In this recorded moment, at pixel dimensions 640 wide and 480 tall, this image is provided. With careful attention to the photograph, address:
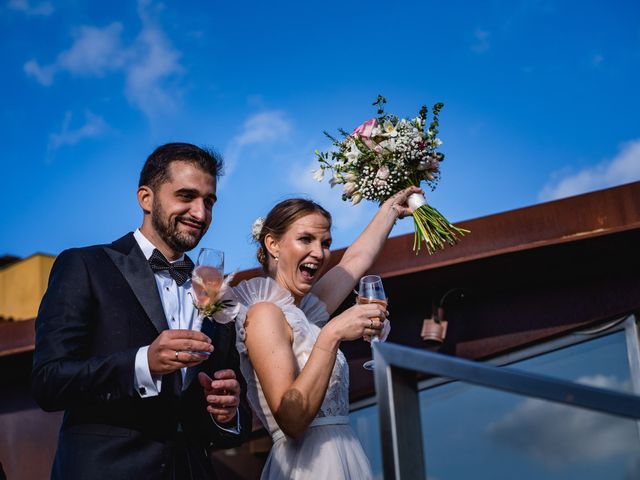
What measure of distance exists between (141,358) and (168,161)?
3.18 ft

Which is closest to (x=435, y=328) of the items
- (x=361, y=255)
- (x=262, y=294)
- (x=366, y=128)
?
(x=361, y=255)

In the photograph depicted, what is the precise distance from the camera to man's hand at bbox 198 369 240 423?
8.41 feet

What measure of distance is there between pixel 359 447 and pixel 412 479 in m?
1.90

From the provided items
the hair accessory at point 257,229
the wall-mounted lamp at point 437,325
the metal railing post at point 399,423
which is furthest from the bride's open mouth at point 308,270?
the metal railing post at point 399,423

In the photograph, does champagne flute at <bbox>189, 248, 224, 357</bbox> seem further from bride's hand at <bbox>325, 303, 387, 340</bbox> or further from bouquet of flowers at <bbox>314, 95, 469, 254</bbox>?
bouquet of flowers at <bbox>314, 95, 469, 254</bbox>

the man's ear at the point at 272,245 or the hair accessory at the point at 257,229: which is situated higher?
the hair accessory at the point at 257,229

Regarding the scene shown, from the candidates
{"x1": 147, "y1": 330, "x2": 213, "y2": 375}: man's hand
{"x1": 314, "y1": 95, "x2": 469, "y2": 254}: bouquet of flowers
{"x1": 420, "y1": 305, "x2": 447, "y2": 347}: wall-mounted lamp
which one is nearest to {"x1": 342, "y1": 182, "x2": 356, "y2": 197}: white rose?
{"x1": 314, "y1": 95, "x2": 469, "y2": 254}: bouquet of flowers

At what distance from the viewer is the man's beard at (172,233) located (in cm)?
297

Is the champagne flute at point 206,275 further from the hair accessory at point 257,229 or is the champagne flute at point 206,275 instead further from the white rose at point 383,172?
the white rose at point 383,172

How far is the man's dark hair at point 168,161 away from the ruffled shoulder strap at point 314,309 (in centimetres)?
92

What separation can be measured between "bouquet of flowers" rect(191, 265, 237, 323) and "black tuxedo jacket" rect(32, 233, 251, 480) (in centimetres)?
20

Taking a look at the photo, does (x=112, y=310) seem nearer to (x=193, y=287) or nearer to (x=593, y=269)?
(x=193, y=287)

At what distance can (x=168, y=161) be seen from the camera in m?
3.11

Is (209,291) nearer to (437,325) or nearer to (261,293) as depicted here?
(261,293)
